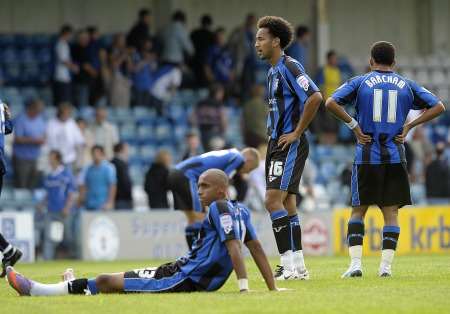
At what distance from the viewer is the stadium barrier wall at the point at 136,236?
21.5 meters

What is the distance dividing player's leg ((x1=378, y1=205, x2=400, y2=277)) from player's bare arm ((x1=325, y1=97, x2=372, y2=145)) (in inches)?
27.7

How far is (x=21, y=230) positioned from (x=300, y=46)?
28.1ft

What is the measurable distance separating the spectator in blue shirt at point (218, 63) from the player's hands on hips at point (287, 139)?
50.6 feet

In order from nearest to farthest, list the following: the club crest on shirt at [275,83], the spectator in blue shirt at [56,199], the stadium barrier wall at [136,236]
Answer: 1. the club crest on shirt at [275,83]
2. the stadium barrier wall at [136,236]
3. the spectator in blue shirt at [56,199]

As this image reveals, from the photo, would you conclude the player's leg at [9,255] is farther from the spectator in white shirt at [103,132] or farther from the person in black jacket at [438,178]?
the person in black jacket at [438,178]

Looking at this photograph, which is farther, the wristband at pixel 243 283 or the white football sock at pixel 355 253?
the white football sock at pixel 355 253

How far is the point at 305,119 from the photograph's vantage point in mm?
11867

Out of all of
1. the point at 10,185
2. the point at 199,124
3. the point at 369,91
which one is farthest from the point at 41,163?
the point at 369,91

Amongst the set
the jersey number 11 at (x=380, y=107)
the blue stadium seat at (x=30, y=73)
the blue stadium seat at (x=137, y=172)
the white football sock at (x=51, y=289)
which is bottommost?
the white football sock at (x=51, y=289)

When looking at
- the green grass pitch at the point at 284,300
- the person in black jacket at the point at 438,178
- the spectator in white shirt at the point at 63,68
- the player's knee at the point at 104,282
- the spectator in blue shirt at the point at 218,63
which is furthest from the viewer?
the spectator in blue shirt at the point at 218,63

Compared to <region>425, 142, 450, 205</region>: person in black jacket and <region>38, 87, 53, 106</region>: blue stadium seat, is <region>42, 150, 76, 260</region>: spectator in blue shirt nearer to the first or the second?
<region>38, 87, 53, 106</region>: blue stadium seat

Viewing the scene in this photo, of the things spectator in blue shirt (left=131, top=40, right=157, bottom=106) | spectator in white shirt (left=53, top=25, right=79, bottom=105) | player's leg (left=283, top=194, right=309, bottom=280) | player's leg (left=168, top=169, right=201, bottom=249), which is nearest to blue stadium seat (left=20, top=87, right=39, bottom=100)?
spectator in white shirt (left=53, top=25, right=79, bottom=105)

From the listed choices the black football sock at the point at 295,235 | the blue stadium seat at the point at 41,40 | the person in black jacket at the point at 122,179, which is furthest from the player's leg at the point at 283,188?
the blue stadium seat at the point at 41,40

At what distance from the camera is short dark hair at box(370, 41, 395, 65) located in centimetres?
1195
